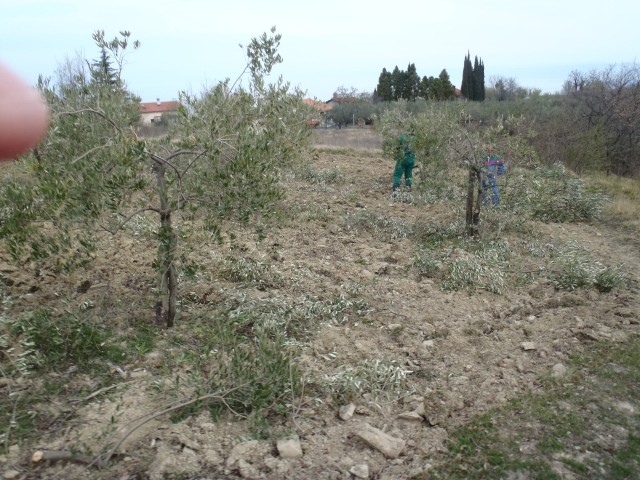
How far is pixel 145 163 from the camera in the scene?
3.69 metres

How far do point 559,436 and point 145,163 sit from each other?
130 inches

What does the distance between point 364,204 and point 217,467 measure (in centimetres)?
692

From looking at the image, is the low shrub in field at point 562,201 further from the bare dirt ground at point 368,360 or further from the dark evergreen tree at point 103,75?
the dark evergreen tree at point 103,75

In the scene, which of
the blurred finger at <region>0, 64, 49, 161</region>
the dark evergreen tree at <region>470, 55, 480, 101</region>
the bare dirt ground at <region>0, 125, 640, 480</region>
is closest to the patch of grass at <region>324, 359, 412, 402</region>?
the bare dirt ground at <region>0, 125, 640, 480</region>

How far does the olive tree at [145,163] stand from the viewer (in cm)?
345

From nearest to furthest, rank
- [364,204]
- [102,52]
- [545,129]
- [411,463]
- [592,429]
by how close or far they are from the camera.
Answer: [411,463] < [592,429] < [102,52] < [364,204] < [545,129]

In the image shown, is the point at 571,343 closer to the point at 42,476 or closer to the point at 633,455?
the point at 633,455

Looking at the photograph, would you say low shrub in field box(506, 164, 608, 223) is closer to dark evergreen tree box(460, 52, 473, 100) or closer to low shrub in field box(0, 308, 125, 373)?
low shrub in field box(0, 308, 125, 373)

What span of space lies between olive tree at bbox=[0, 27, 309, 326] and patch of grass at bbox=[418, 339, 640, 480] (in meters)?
2.25

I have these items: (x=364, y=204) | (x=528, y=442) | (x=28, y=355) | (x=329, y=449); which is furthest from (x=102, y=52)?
(x=364, y=204)

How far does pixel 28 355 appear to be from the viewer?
3.83m

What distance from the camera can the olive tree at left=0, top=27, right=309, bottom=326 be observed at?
3451 mm

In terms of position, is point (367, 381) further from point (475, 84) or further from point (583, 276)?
point (475, 84)

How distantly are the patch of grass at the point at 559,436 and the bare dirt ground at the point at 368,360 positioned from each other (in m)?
0.14
